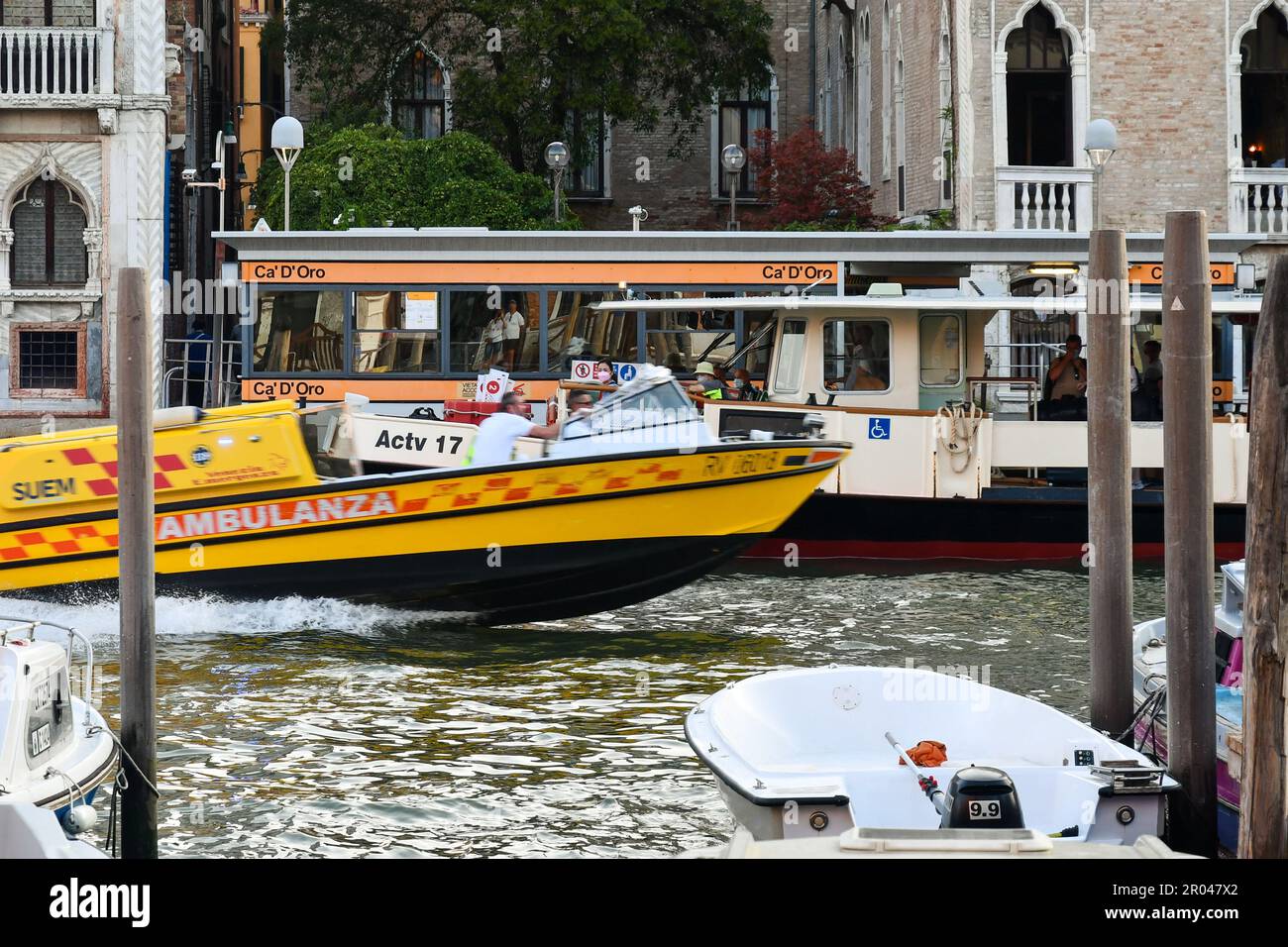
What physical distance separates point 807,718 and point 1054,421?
10.2 m

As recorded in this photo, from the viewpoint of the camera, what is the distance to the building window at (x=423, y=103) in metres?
37.5

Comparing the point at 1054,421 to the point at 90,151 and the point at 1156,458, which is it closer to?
the point at 1156,458

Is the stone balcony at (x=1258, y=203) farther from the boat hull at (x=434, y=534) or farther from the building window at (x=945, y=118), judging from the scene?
the boat hull at (x=434, y=534)

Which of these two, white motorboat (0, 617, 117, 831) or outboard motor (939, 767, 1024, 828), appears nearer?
outboard motor (939, 767, 1024, 828)

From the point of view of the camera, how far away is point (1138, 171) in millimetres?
27188

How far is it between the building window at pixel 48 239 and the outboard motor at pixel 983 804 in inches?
916

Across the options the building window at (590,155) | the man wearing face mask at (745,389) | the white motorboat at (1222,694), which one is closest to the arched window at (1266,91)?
the man wearing face mask at (745,389)

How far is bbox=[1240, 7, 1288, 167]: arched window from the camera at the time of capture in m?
27.7

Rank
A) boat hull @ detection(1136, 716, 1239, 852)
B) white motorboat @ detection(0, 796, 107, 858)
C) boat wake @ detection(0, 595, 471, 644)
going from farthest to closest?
boat wake @ detection(0, 595, 471, 644) < boat hull @ detection(1136, 716, 1239, 852) < white motorboat @ detection(0, 796, 107, 858)

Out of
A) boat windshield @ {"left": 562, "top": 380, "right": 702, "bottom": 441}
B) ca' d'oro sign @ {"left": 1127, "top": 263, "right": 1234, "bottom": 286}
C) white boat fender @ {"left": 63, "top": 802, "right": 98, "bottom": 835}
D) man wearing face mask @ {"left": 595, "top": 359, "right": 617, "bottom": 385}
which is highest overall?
ca' d'oro sign @ {"left": 1127, "top": 263, "right": 1234, "bottom": 286}

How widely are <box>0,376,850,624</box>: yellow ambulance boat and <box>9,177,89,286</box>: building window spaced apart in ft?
47.7

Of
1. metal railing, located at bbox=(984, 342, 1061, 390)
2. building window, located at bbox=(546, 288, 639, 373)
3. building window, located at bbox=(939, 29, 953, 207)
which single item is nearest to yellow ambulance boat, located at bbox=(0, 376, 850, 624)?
building window, located at bbox=(546, 288, 639, 373)

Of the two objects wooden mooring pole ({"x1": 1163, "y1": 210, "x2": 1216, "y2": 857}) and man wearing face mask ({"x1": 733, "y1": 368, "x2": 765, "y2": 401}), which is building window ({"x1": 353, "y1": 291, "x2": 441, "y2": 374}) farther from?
wooden mooring pole ({"x1": 1163, "y1": 210, "x2": 1216, "y2": 857})
